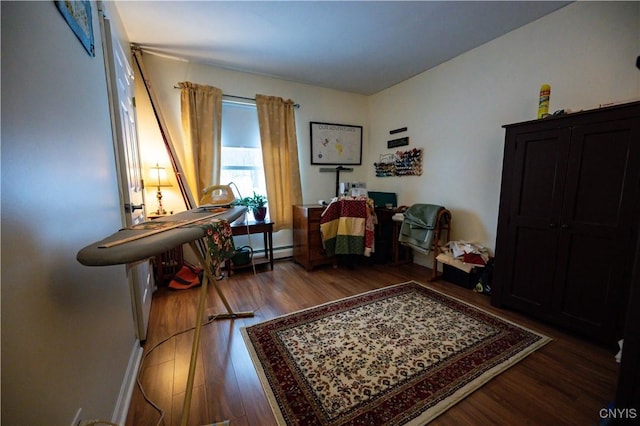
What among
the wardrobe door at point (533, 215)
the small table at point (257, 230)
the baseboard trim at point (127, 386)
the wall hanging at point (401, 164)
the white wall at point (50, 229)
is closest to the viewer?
the white wall at point (50, 229)

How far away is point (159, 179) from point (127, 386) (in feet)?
6.72

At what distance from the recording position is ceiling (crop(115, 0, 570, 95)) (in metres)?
1.98

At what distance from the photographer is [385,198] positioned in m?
3.71

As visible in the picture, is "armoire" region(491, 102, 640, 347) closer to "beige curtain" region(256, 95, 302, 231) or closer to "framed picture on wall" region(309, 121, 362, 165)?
"framed picture on wall" region(309, 121, 362, 165)

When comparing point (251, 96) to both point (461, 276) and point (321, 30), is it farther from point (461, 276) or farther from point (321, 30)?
point (461, 276)

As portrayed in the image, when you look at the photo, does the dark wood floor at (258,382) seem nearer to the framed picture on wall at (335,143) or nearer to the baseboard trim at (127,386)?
the baseboard trim at (127,386)

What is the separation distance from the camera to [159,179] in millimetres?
2715

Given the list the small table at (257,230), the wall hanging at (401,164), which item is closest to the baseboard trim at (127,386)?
Result: the small table at (257,230)

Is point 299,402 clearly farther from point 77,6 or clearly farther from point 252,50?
point 252,50

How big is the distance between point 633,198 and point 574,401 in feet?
4.07

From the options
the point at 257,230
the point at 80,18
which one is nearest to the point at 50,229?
the point at 80,18

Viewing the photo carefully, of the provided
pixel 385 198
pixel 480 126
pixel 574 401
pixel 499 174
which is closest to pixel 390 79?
pixel 480 126

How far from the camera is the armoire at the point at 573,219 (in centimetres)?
154

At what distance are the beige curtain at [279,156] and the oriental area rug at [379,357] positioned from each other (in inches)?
64.9
